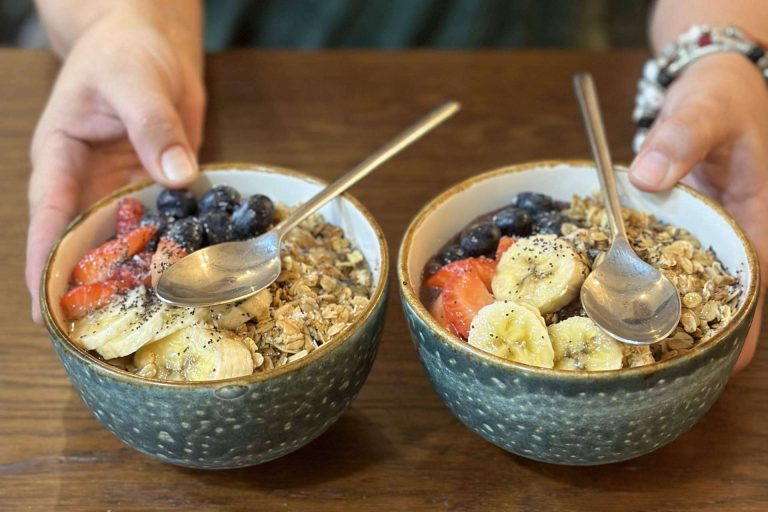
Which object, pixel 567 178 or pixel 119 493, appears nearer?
pixel 119 493

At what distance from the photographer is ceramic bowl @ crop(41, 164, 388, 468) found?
2.71 ft

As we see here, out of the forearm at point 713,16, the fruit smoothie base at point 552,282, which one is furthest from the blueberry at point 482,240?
the forearm at point 713,16

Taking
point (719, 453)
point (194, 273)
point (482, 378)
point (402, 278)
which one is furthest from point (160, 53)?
point (719, 453)

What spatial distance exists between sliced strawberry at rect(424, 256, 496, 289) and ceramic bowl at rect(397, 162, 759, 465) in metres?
0.03

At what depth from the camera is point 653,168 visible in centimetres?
107

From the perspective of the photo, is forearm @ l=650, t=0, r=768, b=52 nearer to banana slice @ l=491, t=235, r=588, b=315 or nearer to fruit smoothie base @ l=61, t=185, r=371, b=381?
banana slice @ l=491, t=235, r=588, b=315

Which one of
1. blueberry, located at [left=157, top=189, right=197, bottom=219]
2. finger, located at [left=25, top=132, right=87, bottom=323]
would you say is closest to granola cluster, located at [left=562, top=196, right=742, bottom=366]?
blueberry, located at [left=157, top=189, right=197, bottom=219]

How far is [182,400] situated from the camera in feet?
2.70

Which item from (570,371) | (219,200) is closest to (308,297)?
(219,200)

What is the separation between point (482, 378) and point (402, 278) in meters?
0.16

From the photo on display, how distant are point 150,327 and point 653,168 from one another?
2.11ft

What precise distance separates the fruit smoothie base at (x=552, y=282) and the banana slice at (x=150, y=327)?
0.90 feet

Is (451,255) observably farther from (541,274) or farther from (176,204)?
(176,204)

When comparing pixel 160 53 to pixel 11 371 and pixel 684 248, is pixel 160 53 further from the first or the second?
pixel 684 248
